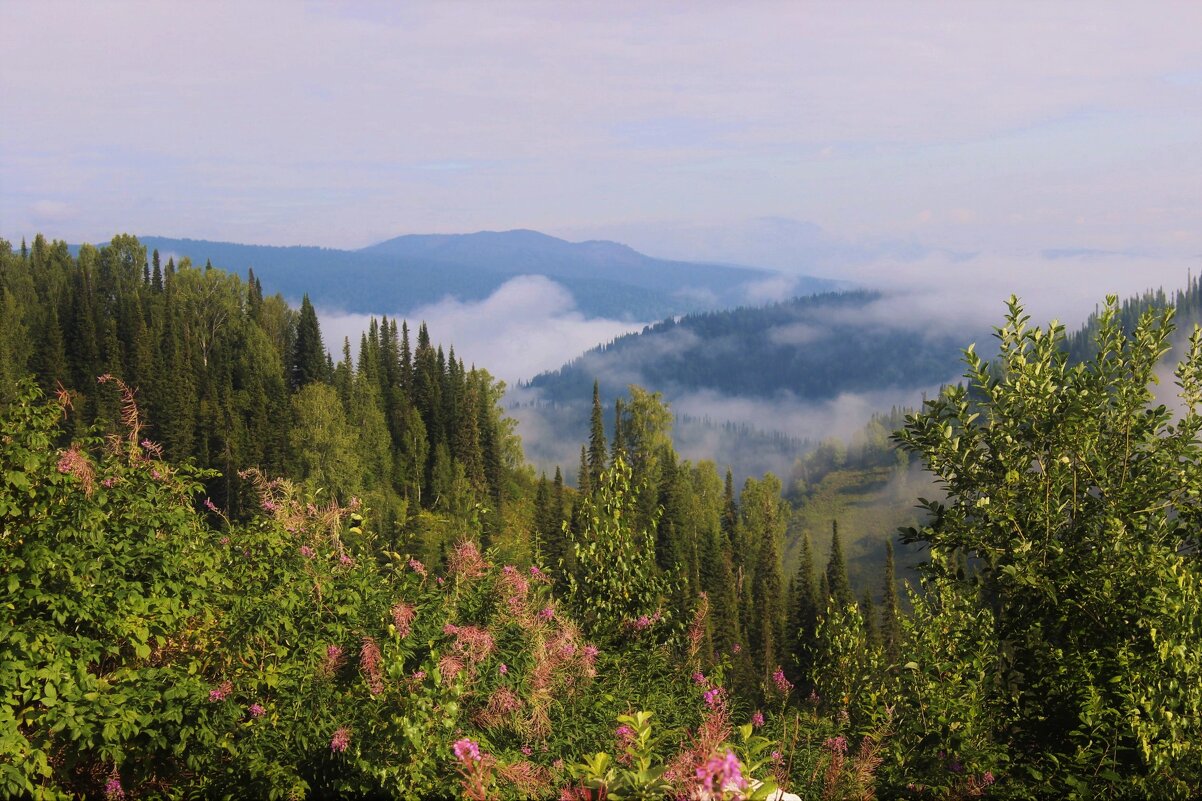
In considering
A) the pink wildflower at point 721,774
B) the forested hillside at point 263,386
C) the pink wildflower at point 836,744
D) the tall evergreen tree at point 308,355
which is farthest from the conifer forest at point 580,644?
the tall evergreen tree at point 308,355

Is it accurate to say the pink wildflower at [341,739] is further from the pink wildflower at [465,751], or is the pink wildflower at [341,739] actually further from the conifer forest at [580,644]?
the pink wildflower at [465,751]

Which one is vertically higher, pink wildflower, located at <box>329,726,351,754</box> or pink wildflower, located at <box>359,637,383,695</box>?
pink wildflower, located at <box>359,637,383,695</box>

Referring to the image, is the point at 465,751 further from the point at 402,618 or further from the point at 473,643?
the point at 402,618

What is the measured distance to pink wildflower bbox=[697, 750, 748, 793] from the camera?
528 centimetres

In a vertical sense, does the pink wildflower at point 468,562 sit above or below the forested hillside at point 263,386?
above

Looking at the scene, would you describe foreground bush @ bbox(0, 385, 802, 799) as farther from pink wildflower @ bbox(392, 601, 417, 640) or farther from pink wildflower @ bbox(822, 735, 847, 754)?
pink wildflower @ bbox(822, 735, 847, 754)

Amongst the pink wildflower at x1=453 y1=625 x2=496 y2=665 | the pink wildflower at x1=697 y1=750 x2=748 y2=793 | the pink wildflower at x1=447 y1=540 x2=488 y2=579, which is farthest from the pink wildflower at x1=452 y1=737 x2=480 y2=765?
the pink wildflower at x1=447 y1=540 x2=488 y2=579

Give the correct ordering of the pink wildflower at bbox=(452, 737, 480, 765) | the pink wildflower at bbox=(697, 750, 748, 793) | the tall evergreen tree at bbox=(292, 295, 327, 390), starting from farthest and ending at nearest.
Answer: the tall evergreen tree at bbox=(292, 295, 327, 390) < the pink wildflower at bbox=(452, 737, 480, 765) < the pink wildflower at bbox=(697, 750, 748, 793)

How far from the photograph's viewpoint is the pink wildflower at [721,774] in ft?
Result: 17.3

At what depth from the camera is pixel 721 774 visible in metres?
5.35

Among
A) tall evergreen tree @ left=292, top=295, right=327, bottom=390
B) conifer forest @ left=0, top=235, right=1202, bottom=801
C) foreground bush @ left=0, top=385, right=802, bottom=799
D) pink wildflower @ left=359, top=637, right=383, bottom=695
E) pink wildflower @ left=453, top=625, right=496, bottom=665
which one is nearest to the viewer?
conifer forest @ left=0, top=235, right=1202, bottom=801

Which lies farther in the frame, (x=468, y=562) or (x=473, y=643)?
(x=468, y=562)

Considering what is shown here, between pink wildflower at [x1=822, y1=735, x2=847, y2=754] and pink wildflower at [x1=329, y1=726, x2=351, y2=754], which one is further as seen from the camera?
pink wildflower at [x1=822, y1=735, x2=847, y2=754]

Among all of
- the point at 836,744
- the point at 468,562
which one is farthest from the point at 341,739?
the point at 836,744
